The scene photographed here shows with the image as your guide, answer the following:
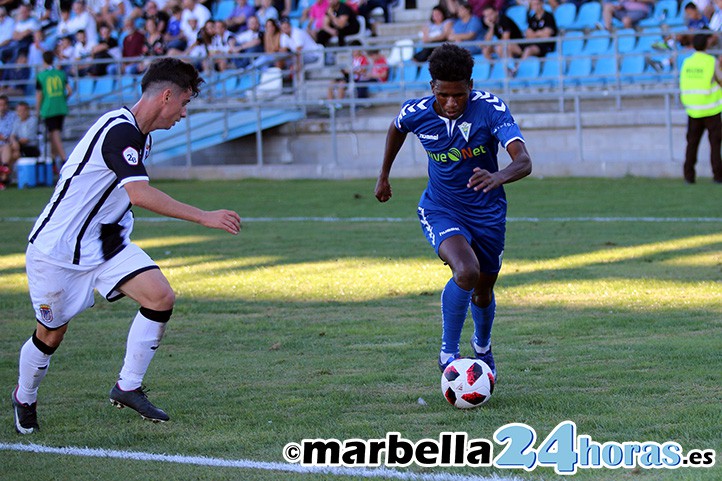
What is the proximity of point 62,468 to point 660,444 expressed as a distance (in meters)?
2.67

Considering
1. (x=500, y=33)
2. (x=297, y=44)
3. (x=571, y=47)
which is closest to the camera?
(x=571, y=47)

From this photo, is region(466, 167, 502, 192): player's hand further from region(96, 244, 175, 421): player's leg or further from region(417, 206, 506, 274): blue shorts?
region(96, 244, 175, 421): player's leg

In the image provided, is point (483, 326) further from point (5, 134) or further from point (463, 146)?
point (5, 134)

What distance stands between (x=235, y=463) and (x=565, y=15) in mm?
20230

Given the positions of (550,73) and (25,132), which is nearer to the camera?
(550,73)

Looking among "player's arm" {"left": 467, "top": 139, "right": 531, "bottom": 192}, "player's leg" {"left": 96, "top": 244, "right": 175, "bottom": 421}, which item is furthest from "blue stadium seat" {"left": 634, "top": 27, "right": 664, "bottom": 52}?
"player's leg" {"left": 96, "top": 244, "right": 175, "bottom": 421}

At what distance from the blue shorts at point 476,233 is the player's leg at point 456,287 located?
92mm

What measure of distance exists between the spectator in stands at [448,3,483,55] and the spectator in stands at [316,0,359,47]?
2.59 metres

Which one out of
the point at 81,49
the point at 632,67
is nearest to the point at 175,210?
the point at 632,67

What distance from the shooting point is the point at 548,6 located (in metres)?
24.3

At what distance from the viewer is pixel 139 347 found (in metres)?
5.98

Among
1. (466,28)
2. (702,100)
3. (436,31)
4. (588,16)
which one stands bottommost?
(702,100)

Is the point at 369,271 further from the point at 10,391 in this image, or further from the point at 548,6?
the point at 548,6

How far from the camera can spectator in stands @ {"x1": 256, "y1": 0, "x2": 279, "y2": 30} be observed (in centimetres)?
2606
